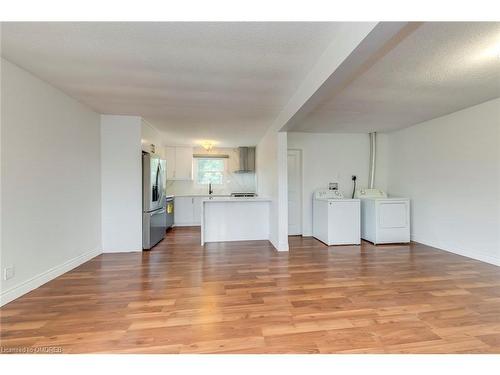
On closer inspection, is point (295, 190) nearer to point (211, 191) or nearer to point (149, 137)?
point (211, 191)

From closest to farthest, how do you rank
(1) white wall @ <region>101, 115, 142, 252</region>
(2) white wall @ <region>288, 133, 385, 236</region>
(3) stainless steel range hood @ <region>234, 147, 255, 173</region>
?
(1) white wall @ <region>101, 115, 142, 252</region>, (2) white wall @ <region>288, 133, 385, 236</region>, (3) stainless steel range hood @ <region>234, 147, 255, 173</region>

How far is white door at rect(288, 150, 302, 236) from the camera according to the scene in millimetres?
5133

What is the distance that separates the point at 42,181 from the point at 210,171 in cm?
447

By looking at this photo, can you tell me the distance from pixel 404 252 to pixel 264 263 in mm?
2460

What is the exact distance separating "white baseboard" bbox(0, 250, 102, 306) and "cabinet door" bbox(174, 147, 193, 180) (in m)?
3.31

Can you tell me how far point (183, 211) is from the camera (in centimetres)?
632

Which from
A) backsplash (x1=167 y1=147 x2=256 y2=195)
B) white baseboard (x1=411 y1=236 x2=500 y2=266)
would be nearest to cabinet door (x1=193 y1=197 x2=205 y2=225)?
backsplash (x1=167 y1=147 x2=256 y2=195)

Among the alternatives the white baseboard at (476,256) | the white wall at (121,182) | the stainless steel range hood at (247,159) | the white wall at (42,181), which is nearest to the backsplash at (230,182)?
the stainless steel range hood at (247,159)

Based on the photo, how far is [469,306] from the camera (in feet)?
6.63

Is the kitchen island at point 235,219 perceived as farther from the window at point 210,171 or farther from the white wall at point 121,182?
the window at point 210,171

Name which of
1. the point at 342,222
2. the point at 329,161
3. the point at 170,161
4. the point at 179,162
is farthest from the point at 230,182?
the point at 342,222

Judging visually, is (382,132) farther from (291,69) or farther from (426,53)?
(291,69)

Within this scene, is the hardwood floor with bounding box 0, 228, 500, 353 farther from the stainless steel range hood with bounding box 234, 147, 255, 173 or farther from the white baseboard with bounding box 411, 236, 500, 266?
the stainless steel range hood with bounding box 234, 147, 255, 173
